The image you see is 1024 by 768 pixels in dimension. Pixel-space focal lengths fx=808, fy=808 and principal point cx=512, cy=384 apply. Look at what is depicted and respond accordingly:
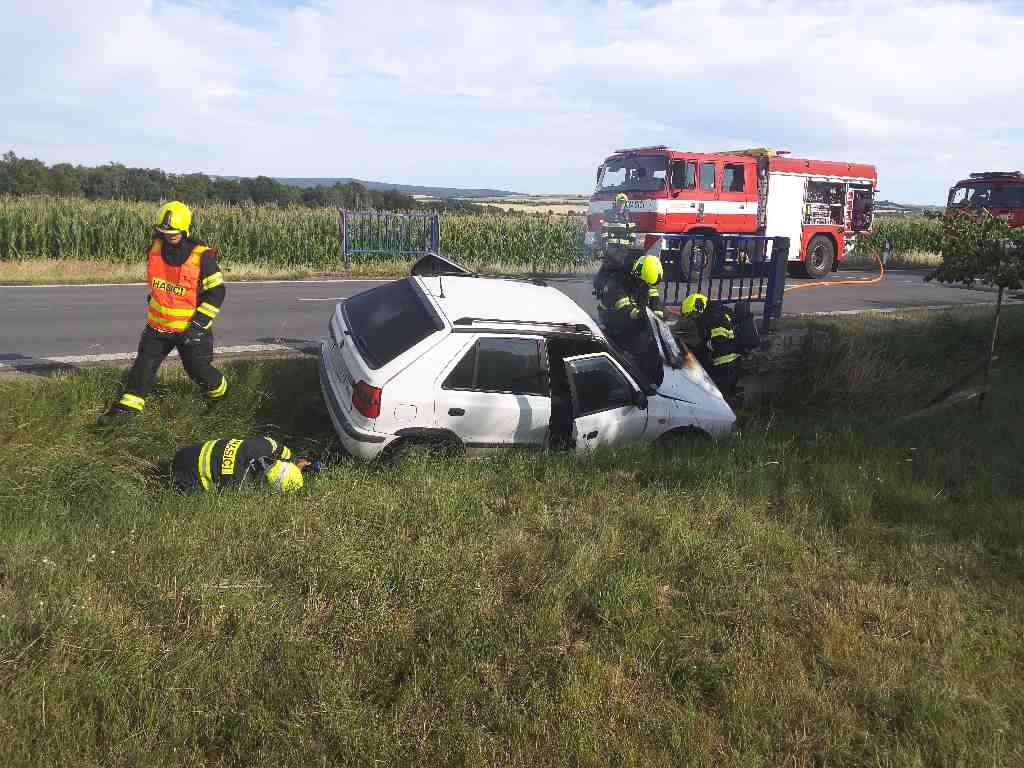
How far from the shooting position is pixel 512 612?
3674mm

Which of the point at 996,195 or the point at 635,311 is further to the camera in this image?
the point at 996,195

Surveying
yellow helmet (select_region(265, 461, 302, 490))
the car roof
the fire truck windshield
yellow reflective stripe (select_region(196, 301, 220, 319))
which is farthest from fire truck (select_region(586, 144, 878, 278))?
yellow helmet (select_region(265, 461, 302, 490))

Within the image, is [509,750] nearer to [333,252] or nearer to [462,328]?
[462,328]

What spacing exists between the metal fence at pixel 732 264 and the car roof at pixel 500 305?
14.4ft

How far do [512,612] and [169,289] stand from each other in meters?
3.95

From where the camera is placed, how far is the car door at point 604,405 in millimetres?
6055

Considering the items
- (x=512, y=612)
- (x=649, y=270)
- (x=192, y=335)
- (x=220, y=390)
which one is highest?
(x=649, y=270)

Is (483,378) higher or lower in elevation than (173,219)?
lower

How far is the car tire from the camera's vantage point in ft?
64.9

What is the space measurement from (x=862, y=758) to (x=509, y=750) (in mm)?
1329

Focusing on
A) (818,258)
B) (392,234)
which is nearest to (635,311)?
(392,234)

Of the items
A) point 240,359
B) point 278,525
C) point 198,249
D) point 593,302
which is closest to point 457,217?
point 593,302

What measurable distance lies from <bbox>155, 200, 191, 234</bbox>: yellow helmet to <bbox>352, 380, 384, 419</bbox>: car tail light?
1923 mm

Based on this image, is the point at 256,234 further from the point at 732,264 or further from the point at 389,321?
the point at 389,321
